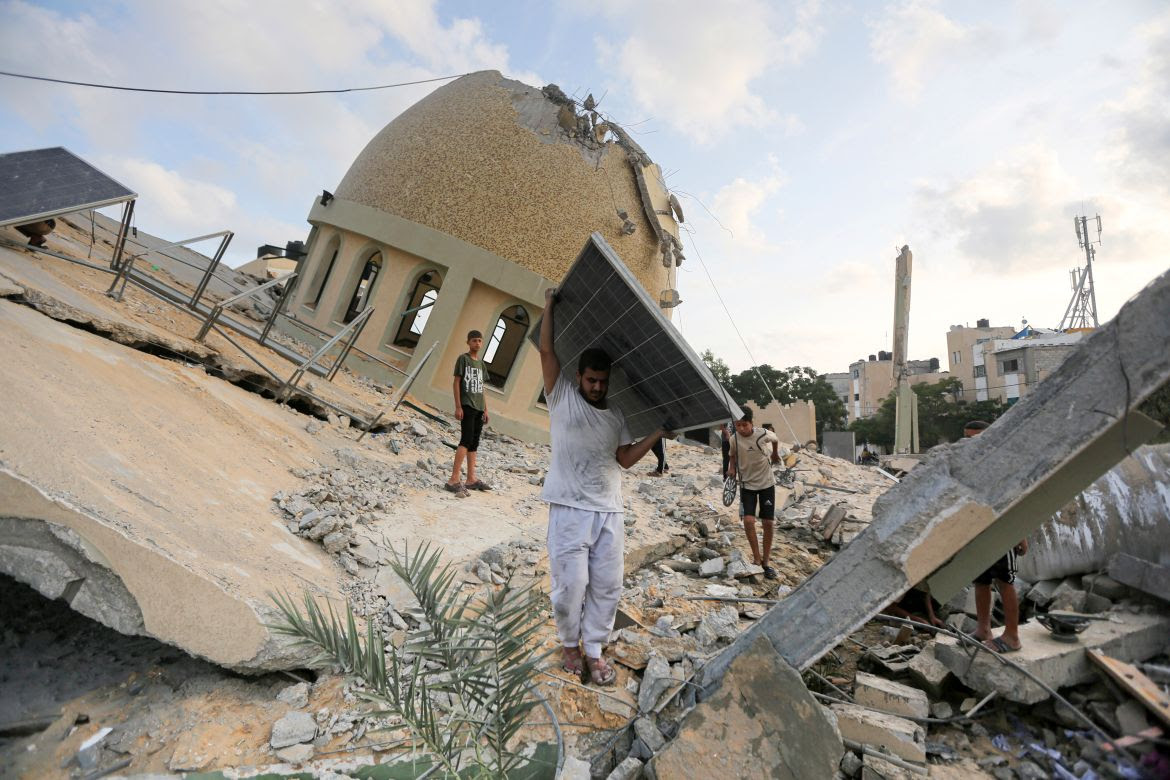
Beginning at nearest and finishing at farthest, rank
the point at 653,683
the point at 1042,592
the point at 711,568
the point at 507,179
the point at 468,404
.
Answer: the point at 653,683
the point at 1042,592
the point at 711,568
the point at 468,404
the point at 507,179

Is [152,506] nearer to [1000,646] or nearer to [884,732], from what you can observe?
[884,732]

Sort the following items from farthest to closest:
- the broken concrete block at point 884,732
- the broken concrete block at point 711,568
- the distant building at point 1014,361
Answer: the distant building at point 1014,361
the broken concrete block at point 711,568
the broken concrete block at point 884,732

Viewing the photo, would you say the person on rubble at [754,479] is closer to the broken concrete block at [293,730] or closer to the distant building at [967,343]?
the broken concrete block at [293,730]

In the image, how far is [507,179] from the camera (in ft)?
36.7

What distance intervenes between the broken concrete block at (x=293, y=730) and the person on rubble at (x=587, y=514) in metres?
1.14

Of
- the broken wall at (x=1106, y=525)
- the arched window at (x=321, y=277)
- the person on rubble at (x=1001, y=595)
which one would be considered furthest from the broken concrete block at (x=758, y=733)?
the arched window at (x=321, y=277)

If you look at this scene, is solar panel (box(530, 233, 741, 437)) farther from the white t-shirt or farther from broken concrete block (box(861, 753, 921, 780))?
broken concrete block (box(861, 753, 921, 780))

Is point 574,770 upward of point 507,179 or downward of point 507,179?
downward

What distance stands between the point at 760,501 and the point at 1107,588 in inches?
99.7

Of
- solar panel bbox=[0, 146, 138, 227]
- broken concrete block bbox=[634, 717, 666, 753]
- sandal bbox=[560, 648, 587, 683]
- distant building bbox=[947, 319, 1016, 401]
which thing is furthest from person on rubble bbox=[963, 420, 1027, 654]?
distant building bbox=[947, 319, 1016, 401]

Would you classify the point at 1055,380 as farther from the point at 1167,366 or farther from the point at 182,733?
the point at 182,733

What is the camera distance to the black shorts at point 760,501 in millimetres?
5719

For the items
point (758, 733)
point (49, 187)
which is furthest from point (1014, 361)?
point (49, 187)

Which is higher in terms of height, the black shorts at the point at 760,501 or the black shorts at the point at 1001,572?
the black shorts at the point at 760,501
